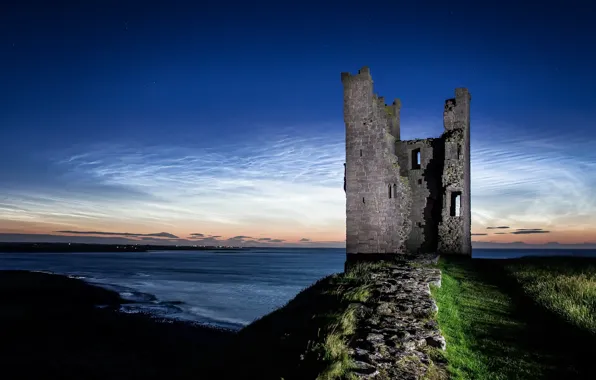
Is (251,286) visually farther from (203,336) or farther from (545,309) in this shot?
(545,309)

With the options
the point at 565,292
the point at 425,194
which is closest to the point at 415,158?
the point at 425,194

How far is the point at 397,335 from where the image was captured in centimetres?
613

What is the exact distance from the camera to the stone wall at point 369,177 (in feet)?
82.5

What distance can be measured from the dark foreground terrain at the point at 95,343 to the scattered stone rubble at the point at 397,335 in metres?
3.81

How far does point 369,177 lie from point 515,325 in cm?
1794

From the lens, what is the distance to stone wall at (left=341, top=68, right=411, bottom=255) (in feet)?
82.5

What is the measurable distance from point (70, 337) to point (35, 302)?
35.8 feet

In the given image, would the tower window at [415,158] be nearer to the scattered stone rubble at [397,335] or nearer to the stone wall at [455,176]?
the stone wall at [455,176]

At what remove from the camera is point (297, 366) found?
5809 mm

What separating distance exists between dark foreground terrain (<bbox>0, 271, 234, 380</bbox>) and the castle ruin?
11.3 meters

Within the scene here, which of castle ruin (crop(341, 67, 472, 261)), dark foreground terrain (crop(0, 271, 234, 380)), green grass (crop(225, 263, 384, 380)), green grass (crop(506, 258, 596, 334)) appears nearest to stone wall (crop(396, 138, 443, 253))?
castle ruin (crop(341, 67, 472, 261))

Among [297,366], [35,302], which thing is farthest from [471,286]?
[35,302]

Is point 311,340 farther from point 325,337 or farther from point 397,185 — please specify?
point 397,185

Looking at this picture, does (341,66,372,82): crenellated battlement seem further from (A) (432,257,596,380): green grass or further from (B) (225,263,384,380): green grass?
(B) (225,263,384,380): green grass
